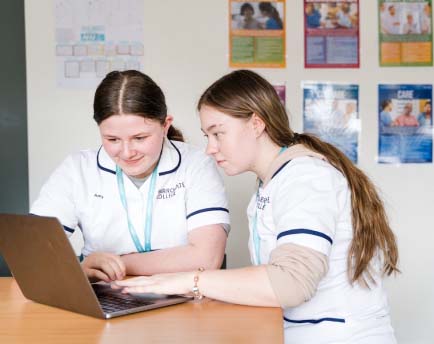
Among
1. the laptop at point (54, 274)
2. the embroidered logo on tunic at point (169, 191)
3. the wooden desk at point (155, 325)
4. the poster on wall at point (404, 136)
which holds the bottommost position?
the wooden desk at point (155, 325)

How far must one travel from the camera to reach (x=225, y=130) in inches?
57.8

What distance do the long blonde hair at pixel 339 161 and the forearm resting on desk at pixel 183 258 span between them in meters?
0.35

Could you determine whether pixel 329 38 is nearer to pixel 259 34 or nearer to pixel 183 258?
pixel 259 34

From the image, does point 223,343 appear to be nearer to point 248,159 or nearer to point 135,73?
point 248,159

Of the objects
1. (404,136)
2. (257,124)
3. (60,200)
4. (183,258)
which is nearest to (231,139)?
(257,124)

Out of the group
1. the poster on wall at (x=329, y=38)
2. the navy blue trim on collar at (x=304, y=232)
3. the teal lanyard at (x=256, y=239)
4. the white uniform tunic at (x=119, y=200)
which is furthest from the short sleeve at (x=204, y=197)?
the poster on wall at (x=329, y=38)

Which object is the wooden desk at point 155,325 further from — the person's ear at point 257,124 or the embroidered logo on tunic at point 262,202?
the person's ear at point 257,124

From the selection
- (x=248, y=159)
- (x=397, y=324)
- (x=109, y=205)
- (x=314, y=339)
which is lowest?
(x=397, y=324)

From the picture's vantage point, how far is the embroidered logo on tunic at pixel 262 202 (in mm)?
1419

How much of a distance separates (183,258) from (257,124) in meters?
0.40

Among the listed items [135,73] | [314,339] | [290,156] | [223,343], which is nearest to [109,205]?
[135,73]

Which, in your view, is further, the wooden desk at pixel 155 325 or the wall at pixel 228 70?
the wall at pixel 228 70

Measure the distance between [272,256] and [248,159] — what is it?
0.30m

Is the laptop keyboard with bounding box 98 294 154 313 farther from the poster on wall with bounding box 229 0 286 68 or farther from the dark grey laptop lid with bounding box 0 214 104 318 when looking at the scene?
the poster on wall with bounding box 229 0 286 68
